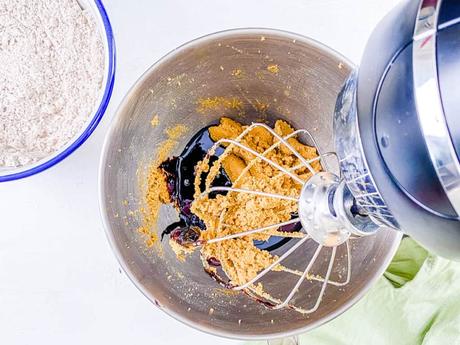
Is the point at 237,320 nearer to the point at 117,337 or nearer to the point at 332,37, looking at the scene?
the point at 117,337

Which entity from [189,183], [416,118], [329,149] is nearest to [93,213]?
[189,183]

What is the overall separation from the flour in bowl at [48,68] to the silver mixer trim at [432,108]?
422 mm

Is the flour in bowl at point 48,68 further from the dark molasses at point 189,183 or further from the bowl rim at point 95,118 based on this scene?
the dark molasses at point 189,183

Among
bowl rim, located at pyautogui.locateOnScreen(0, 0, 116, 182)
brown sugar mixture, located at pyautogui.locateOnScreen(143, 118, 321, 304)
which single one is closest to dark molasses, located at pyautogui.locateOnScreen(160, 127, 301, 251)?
brown sugar mixture, located at pyautogui.locateOnScreen(143, 118, 321, 304)

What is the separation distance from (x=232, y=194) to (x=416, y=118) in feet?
1.27

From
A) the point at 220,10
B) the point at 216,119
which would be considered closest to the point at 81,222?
the point at 216,119

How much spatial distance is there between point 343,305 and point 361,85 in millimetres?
297

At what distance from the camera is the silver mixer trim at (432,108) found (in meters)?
0.37

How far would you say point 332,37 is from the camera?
794mm

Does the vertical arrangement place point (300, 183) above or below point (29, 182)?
above

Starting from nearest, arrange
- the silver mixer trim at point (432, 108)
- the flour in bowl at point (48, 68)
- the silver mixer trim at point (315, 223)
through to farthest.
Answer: the silver mixer trim at point (432, 108), the silver mixer trim at point (315, 223), the flour in bowl at point (48, 68)

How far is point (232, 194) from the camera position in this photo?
2.47ft

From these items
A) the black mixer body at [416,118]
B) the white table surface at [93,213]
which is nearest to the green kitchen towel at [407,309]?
the white table surface at [93,213]

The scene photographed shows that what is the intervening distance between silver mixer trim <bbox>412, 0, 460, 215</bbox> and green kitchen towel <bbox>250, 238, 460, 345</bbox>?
42 cm
